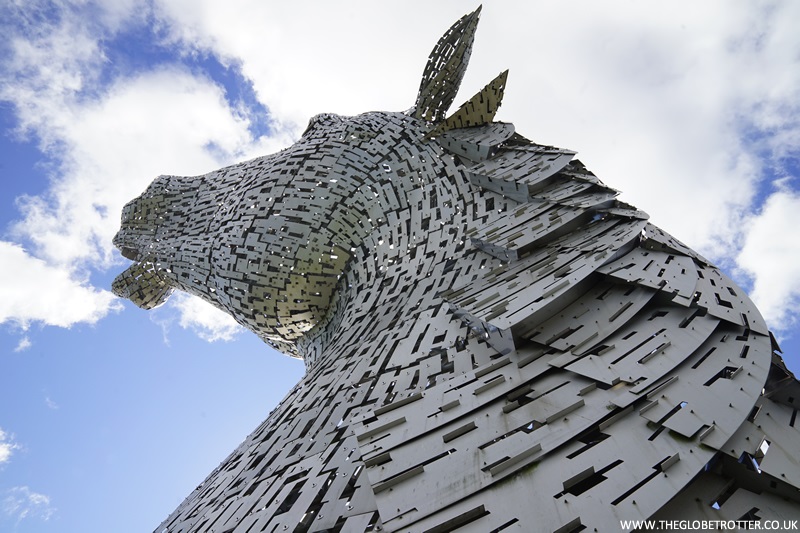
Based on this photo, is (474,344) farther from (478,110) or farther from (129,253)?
(129,253)

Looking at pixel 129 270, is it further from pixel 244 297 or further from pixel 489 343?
pixel 489 343

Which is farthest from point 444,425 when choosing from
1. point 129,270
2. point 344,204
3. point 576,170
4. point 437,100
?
point 129,270

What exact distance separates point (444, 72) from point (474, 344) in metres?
4.71

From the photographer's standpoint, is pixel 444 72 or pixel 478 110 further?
pixel 444 72

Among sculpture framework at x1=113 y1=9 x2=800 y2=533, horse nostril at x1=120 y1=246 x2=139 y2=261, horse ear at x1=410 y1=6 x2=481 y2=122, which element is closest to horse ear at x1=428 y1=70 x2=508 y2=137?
sculpture framework at x1=113 y1=9 x2=800 y2=533

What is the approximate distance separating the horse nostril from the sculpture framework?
2.40 meters

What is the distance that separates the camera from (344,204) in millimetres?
7285

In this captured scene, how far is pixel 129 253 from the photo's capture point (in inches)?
404

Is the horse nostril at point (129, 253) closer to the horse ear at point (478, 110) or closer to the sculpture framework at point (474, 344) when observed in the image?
the sculpture framework at point (474, 344)

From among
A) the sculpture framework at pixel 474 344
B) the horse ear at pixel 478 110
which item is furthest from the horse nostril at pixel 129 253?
the horse ear at pixel 478 110

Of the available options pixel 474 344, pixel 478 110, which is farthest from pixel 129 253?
pixel 474 344

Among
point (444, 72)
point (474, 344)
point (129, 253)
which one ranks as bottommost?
point (474, 344)

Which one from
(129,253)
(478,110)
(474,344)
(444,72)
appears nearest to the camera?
(474,344)

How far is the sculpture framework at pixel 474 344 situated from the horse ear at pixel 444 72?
0.09ft
